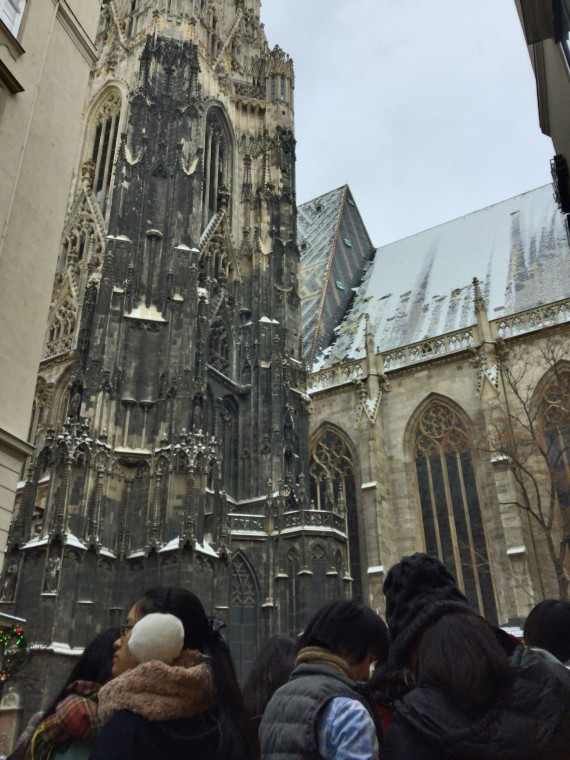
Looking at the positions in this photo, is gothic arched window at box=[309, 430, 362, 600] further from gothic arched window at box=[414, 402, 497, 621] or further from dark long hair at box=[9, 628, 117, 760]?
dark long hair at box=[9, 628, 117, 760]

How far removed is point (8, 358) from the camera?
879cm

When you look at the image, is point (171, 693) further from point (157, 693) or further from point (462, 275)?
point (462, 275)

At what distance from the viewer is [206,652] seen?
2805 millimetres

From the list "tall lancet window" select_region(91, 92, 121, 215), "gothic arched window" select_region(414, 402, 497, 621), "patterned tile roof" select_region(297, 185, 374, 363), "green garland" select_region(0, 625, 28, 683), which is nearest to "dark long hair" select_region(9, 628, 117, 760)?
"green garland" select_region(0, 625, 28, 683)

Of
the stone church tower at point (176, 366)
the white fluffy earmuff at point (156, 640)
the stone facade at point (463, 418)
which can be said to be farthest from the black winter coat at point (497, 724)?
the stone church tower at point (176, 366)

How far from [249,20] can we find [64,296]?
59.0 feet

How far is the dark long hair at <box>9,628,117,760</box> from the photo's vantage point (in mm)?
2899

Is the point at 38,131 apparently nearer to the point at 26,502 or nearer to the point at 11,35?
the point at 11,35

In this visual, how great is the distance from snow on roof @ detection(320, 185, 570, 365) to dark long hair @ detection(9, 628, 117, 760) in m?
24.5

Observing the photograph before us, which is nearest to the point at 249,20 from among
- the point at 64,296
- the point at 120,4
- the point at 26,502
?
the point at 120,4

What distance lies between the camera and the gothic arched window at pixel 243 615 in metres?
18.2

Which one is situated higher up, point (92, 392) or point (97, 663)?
point (92, 392)

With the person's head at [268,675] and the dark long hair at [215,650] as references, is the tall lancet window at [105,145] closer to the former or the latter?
the person's head at [268,675]

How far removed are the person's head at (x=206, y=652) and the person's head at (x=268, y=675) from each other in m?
1.05
